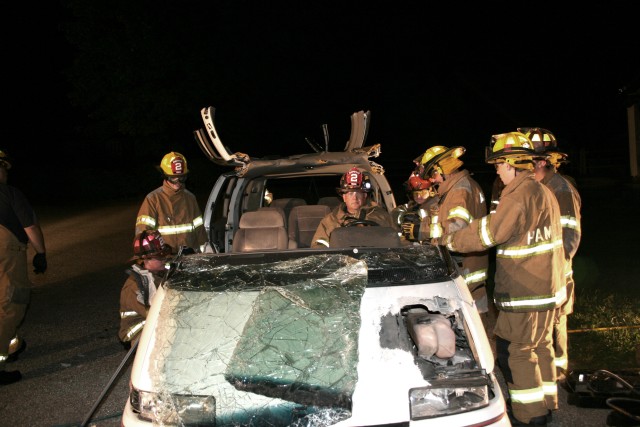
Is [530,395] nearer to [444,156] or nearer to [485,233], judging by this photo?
[485,233]

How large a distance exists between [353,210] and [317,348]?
3.14 metres

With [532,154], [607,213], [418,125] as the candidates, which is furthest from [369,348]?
[418,125]

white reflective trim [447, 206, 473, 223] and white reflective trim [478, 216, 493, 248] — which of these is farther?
white reflective trim [447, 206, 473, 223]

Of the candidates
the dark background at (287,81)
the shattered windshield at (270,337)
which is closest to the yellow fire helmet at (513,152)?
the shattered windshield at (270,337)

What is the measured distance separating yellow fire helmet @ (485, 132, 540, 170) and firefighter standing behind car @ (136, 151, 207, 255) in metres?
3.19

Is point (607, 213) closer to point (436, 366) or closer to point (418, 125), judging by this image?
point (436, 366)

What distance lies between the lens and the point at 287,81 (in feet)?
135

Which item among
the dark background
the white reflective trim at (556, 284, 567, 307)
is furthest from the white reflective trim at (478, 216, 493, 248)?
the dark background

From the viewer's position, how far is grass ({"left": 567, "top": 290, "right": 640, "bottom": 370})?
5.80m

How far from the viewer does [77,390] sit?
5.66m

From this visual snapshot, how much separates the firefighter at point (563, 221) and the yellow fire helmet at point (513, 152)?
514 mm

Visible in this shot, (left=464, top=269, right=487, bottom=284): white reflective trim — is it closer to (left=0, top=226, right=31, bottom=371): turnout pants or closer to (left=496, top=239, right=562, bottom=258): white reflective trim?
(left=496, top=239, right=562, bottom=258): white reflective trim

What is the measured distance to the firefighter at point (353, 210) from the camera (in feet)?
19.5

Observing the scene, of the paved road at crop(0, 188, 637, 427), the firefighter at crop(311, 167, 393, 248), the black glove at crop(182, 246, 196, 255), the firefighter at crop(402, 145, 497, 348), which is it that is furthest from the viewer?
the firefighter at crop(311, 167, 393, 248)
